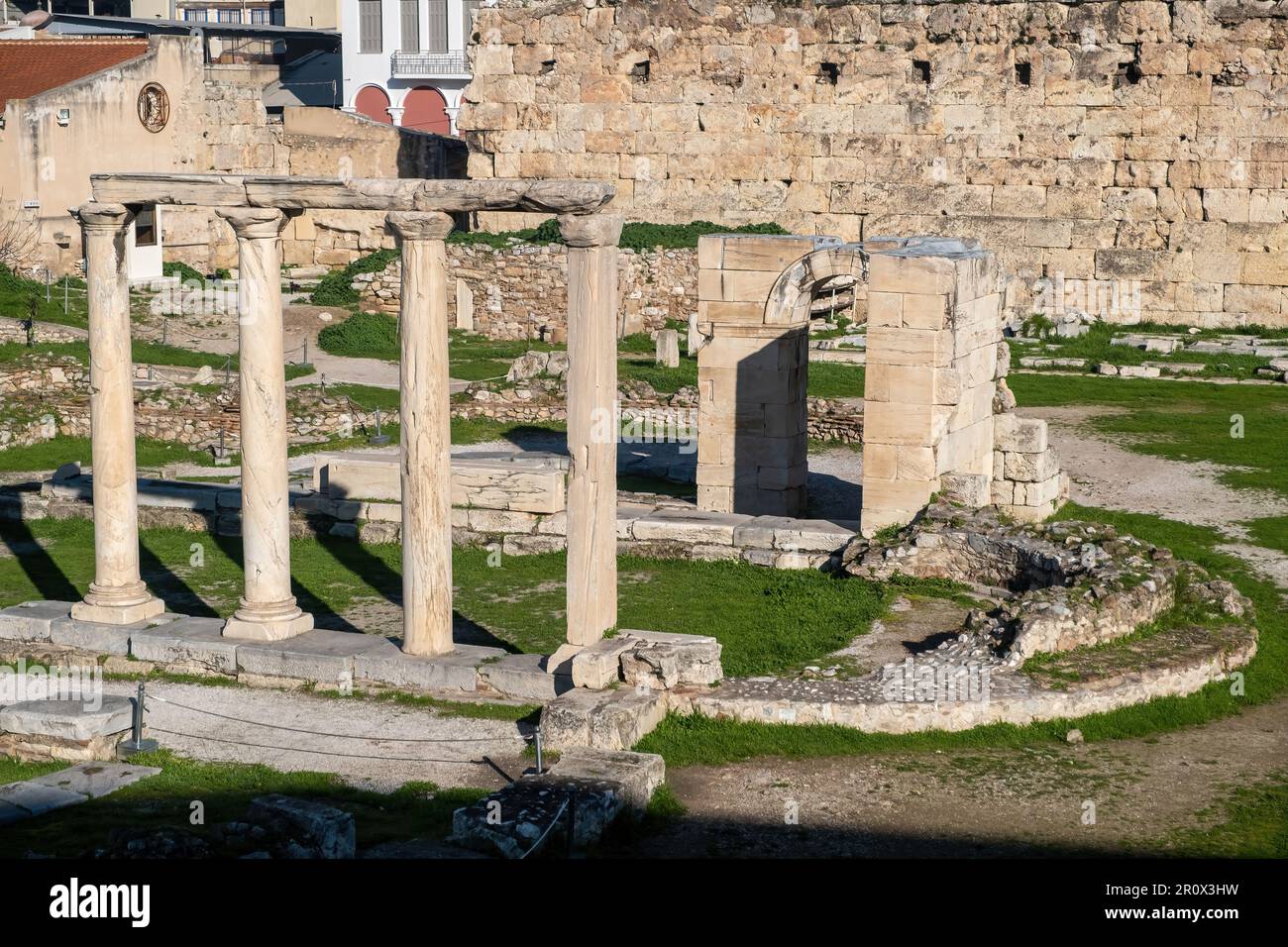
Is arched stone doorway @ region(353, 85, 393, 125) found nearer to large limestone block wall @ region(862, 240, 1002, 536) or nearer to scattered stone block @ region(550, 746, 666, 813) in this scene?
large limestone block wall @ region(862, 240, 1002, 536)

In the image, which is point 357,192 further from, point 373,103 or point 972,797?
point 373,103

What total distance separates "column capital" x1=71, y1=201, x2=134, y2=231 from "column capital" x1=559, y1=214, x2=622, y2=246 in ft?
13.8

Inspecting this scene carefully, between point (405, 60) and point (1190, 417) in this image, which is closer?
point (1190, 417)

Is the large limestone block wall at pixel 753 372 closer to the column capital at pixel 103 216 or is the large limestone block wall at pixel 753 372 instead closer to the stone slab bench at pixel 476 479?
the stone slab bench at pixel 476 479

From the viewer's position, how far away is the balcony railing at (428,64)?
188ft

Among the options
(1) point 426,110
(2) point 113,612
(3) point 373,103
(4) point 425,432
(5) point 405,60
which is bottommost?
(2) point 113,612

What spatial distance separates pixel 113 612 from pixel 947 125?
2203 cm

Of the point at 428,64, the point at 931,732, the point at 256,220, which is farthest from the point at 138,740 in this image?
the point at 428,64

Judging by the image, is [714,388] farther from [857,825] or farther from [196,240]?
[196,240]

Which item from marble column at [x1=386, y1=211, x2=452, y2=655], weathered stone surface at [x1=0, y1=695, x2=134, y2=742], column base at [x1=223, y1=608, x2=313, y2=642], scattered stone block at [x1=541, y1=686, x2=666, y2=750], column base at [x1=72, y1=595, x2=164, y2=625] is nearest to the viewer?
scattered stone block at [x1=541, y1=686, x2=666, y2=750]

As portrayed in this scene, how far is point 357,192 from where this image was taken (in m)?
15.5

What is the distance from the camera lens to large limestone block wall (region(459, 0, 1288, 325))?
32875 mm

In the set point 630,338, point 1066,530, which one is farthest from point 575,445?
point 630,338

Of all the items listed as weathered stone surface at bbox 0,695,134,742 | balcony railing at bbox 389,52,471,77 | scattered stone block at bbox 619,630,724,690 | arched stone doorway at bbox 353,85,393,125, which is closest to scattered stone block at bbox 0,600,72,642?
weathered stone surface at bbox 0,695,134,742
